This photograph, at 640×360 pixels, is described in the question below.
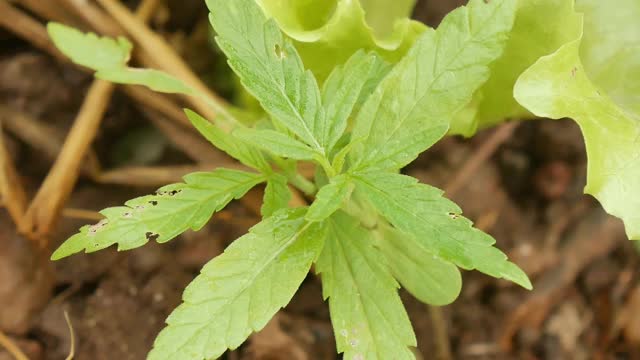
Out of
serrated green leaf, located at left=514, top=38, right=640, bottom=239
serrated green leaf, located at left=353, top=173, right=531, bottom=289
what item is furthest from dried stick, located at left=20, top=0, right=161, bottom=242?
serrated green leaf, located at left=514, top=38, right=640, bottom=239

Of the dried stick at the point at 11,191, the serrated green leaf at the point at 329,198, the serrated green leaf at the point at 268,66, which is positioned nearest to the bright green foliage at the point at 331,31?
the serrated green leaf at the point at 268,66

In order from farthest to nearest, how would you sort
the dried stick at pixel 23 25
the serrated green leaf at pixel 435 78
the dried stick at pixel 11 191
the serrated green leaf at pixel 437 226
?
the dried stick at pixel 23 25
the dried stick at pixel 11 191
the serrated green leaf at pixel 435 78
the serrated green leaf at pixel 437 226

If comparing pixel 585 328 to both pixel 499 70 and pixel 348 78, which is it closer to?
pixel 499 70

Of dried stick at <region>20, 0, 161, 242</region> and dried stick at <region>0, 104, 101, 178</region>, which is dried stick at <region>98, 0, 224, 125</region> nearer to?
dried stick at <region>20, 0, 161, 242</region>

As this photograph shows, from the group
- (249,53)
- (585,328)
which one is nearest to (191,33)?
(249,53)

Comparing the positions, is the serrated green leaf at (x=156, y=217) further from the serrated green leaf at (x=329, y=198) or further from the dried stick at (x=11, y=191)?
the dried stick at (x=11, y=191)

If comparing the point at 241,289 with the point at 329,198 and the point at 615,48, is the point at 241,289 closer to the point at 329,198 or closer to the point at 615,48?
the point at 329,198
